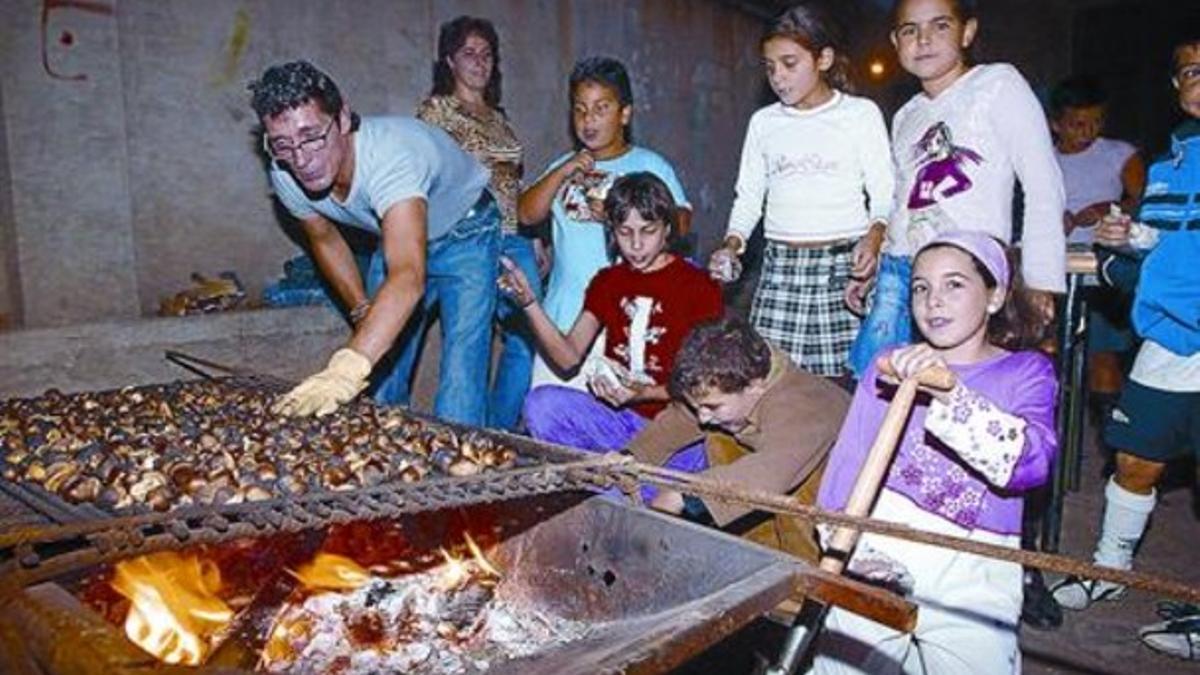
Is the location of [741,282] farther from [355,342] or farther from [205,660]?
[205,660]

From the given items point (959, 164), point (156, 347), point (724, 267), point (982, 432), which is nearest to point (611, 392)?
point (724, 267)

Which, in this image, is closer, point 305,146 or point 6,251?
point 305,146

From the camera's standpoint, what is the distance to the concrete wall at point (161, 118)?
510 centimetres

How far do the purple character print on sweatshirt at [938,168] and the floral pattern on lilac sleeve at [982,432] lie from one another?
1.40m

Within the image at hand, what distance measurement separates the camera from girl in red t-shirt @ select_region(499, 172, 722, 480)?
3.97 m

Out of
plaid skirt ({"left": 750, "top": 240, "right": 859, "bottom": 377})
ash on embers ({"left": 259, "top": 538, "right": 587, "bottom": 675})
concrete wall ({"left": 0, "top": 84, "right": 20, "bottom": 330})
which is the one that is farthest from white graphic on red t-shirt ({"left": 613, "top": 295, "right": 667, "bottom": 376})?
concrete wall ({"left": 0, "top": 84, "right": 20, "bottom": 330})

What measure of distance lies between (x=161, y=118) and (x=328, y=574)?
13.4ft

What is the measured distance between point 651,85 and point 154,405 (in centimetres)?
671

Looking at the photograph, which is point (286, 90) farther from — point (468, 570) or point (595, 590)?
point (595, 590)

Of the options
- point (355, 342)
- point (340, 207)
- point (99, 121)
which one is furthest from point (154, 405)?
point (99, 121)

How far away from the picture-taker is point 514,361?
520 cm

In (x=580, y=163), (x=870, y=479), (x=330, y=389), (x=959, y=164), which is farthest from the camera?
(x=580, y=163)

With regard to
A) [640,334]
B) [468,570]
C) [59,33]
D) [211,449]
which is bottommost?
[468,570]

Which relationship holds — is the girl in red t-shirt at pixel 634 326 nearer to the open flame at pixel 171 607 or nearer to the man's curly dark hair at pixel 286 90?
the man's curly dark hair at pixel 286 90
